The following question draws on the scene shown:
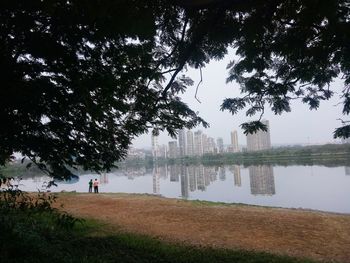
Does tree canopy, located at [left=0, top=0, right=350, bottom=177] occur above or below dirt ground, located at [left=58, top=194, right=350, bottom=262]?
above

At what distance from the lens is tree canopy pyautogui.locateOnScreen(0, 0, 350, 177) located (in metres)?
4.10

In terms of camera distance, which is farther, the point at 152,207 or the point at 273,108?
the point at 152,207

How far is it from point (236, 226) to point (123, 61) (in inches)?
306

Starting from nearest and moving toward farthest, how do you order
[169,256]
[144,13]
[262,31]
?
1. [144,13]
2. [262,31]
3. [169,256]

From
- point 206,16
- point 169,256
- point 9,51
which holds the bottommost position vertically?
point 169,256

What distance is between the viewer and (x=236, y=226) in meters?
11.2

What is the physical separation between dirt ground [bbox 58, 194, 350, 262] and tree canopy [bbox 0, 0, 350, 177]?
4322mm

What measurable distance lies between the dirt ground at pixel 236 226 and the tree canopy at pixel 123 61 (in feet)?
14.2

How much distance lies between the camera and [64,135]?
562 centimetres

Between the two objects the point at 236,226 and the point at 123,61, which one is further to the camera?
the point at 236,226

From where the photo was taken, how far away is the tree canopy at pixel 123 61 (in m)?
4.10

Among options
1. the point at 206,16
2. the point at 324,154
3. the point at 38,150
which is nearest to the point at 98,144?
the point at 38,150

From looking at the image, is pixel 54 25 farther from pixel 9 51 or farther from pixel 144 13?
pixel 144 13

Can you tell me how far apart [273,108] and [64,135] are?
11.5 feet
